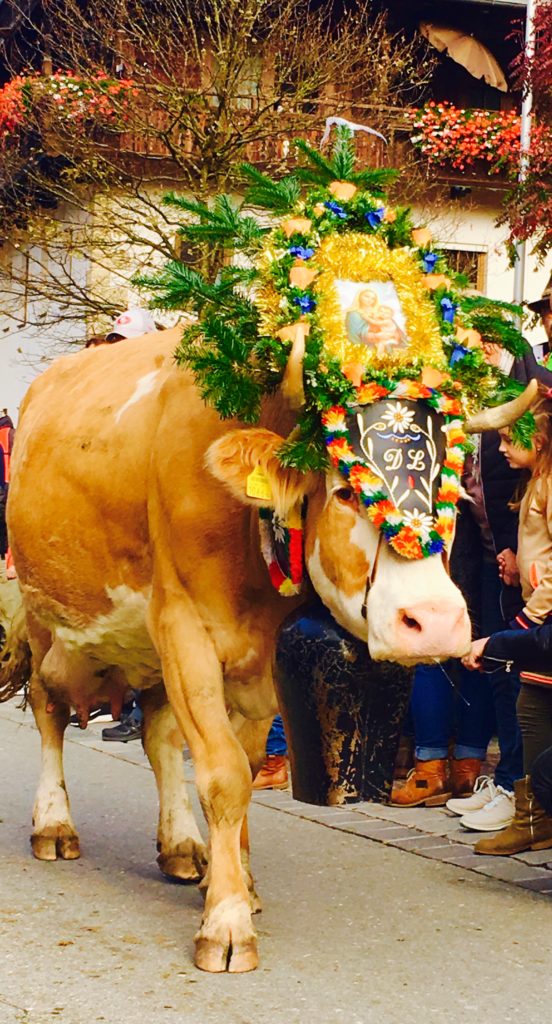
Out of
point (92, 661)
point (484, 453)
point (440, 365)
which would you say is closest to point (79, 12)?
point (484, 453)

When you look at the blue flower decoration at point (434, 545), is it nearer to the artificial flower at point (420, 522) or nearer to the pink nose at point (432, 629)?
the artificial flower at point (420, 522)

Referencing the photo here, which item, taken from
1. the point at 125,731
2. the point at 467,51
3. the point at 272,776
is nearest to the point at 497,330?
the point at 272,776

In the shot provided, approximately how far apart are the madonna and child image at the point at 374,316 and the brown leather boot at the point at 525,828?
2.00m

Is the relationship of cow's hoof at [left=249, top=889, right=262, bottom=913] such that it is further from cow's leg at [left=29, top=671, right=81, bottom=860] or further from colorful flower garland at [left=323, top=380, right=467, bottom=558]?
colorful flower garland at [left=323, top=380, right=467, bottom=558]

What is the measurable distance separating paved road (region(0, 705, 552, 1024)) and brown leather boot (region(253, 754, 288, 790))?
509mm

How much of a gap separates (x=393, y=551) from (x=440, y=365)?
57cm

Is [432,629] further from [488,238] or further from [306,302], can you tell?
[488,238]

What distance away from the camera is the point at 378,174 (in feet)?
14.8

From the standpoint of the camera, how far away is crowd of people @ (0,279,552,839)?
17.4 feet

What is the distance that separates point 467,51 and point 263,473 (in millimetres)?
17503

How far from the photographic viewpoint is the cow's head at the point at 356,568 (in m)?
3.74

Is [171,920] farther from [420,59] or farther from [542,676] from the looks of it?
[420,59]

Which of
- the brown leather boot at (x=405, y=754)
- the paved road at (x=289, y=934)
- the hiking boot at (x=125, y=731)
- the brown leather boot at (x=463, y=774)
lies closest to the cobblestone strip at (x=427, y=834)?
the paved road at (x=289, y=934)

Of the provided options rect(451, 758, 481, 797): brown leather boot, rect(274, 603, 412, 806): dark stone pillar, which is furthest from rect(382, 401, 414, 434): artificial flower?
rect(451, 758, 481, 797): brown leather boot
